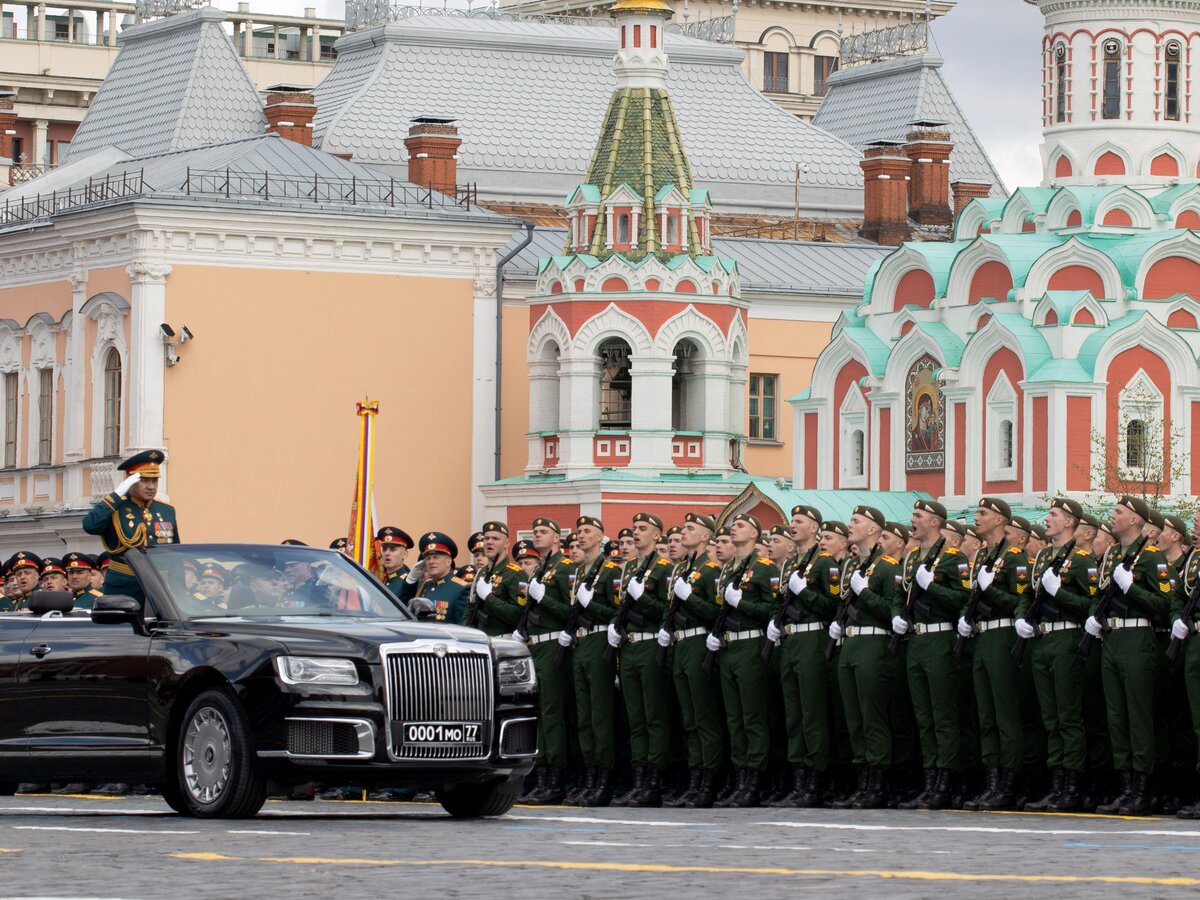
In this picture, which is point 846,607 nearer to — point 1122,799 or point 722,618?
point 722,618

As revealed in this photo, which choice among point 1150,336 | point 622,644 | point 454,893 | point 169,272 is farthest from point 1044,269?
point 454,893

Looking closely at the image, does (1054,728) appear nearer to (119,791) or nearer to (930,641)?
(930,641)

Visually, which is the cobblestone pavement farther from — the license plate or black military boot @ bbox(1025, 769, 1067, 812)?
black military boot @ bbox(1025, 769, 1067, 812)

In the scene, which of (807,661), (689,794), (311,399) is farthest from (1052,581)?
(311,399)

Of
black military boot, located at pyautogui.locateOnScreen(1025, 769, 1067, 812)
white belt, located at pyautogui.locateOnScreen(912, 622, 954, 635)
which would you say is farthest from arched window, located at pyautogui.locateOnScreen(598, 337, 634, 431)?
black military boot, located at pyautogui.locateOnScreen(1025, 769, 1067, 812)

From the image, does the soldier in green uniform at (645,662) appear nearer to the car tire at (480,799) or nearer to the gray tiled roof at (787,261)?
the car tire at (480,799)

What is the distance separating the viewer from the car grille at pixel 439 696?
591 inches

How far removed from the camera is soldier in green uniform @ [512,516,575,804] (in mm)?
19734

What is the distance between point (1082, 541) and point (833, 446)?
29705 millimetres

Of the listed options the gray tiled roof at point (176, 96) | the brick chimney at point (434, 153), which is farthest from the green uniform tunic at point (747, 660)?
the gray tiled roof at point (176, 96)

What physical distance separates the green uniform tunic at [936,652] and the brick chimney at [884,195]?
133 feet

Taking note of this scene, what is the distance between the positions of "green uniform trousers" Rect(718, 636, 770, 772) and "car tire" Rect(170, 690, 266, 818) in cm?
441

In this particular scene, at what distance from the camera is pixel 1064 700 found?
56.0ft

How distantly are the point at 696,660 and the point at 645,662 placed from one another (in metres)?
0.47
